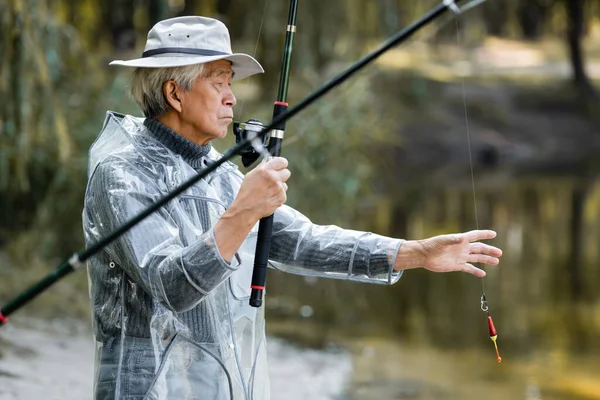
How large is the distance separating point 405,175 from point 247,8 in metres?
10.3

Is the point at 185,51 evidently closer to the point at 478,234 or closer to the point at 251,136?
the point at 251,136

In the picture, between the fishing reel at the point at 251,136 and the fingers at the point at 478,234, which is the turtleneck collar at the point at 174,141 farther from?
the fingers at the point at 478,234

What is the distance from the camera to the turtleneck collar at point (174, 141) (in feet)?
8.17

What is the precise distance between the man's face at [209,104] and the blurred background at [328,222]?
260 millimetres

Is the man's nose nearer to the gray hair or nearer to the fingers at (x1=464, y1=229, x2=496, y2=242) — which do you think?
the gray hair

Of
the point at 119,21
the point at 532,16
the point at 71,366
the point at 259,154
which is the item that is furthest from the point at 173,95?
the point at 532,16

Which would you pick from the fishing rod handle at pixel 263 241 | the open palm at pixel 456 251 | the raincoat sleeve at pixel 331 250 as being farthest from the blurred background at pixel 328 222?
the open palm at pixel 456 251

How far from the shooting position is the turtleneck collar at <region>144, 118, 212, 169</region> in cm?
249

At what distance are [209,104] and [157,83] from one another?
14cm

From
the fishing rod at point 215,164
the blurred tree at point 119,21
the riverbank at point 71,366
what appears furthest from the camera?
the blurred tree at point 119,21

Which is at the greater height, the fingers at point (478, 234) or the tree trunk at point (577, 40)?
the tree trunk at point (577, 40)

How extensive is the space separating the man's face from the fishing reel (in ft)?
0.15

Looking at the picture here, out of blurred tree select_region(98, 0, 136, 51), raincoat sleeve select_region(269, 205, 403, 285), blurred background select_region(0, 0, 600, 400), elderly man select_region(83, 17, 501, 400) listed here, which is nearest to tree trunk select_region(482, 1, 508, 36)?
blurred background select_region(0, 0, 600, 400)

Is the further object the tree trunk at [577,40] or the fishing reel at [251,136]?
the tree trunk at [577,40]
